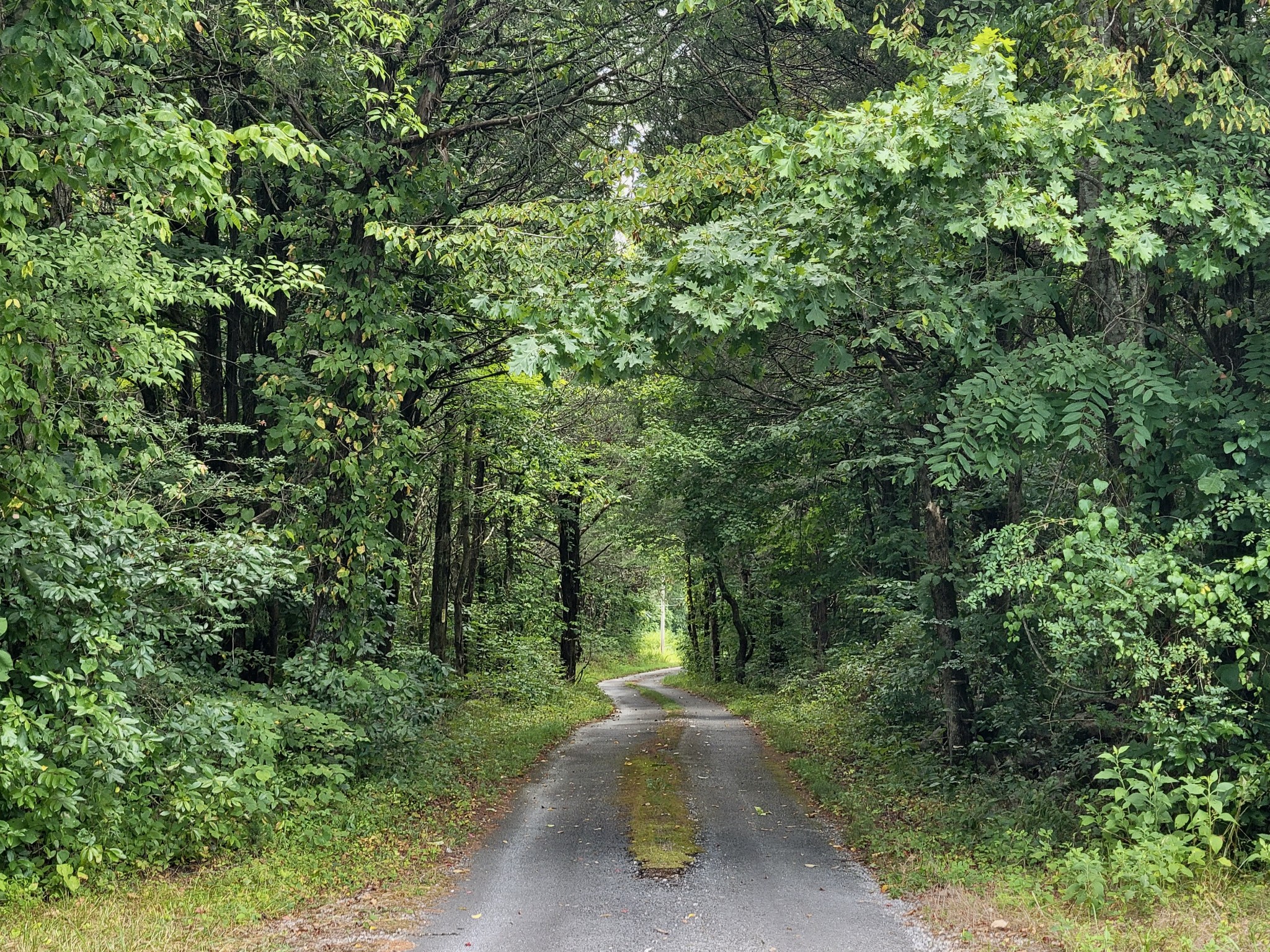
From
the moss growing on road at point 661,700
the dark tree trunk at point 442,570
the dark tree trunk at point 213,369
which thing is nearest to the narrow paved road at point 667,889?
the dark tree trunk at point 213,369

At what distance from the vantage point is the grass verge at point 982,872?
231 inches

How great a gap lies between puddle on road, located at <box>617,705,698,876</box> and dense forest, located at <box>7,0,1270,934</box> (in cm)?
306

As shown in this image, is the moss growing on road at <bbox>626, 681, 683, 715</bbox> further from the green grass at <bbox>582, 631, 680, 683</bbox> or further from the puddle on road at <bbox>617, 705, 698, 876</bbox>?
the puddle on road at <bbox>617, 705, 698, 876</bbox>

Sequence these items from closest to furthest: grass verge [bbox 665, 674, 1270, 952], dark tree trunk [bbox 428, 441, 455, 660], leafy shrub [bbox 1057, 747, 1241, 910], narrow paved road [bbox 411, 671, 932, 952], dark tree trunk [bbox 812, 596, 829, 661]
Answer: grass verge [bbox 665, 674, 1270, 952]
leafy shrub [bbox 1057, 747, 1241, 910]
narrow paved road [bbox 411, 671, 932, 952]
dark tree trunk [bbox 428, 441, 455, 660]
dark tree trunk [bbox 812, 596, 829, 661]

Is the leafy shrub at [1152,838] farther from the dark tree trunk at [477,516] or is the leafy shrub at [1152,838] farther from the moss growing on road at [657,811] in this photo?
the dark tree trunk at [477,516]

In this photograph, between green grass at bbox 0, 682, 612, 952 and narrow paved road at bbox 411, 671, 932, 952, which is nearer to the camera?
green grass at bbox 0, 682, 612, 952

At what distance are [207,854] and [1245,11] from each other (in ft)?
38.9

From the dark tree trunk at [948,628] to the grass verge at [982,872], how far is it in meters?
0.52

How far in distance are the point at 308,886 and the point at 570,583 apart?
2024cm

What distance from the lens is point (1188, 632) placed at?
24.5 ft

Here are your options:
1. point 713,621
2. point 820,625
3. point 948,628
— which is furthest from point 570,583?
point 948,628

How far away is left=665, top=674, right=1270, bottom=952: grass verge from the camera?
587 cm

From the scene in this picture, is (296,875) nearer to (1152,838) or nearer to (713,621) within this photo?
(1152,838)

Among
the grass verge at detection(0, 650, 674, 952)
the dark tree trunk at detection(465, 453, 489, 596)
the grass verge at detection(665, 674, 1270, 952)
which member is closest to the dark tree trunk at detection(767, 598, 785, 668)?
the dark tree trunk at detection(465, 453, 489, 596)
